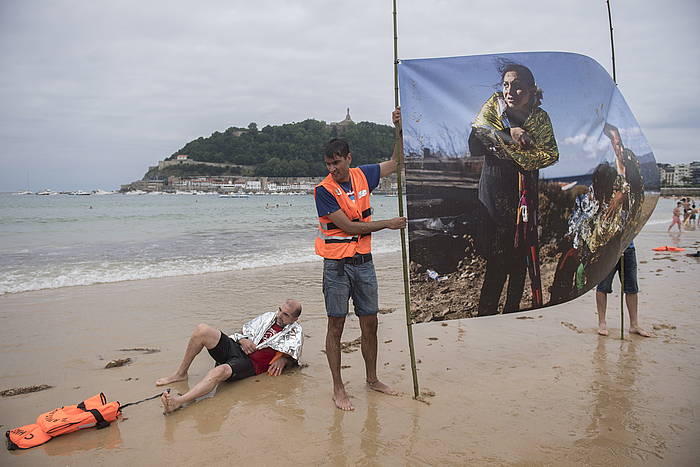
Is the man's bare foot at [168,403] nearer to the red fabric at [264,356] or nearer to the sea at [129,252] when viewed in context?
the red fabric at [264,356]

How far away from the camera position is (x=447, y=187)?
335 centimetres

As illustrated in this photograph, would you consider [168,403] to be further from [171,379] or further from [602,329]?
[602,329]

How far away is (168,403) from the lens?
338 centimetres

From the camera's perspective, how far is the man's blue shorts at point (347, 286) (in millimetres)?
3521

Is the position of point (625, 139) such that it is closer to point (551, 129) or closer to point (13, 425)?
point (551, 129)

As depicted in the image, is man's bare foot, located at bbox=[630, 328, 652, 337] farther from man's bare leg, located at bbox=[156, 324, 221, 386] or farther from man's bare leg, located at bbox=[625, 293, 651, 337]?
man's bare leg, located at bbox=[156, 324, 221, 386]

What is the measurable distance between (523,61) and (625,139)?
1.31 meters

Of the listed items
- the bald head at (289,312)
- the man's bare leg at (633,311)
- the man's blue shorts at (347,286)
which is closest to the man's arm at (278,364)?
the bald head at (289,312)

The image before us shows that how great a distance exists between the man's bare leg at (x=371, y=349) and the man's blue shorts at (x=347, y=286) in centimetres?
10

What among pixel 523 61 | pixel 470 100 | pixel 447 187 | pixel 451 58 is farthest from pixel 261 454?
pixel 523 61

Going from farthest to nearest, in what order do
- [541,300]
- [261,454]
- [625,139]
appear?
1. [625,139]
2. [541,300]
3. [261,454]

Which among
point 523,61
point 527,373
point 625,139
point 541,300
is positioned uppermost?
point 523,61

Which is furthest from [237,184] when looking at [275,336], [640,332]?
[640,332]

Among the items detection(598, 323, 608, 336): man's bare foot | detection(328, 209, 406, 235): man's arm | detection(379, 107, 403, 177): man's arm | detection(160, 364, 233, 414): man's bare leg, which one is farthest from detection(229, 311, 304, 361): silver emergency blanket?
detection(598, 323, 608, 336): man's bare foot
